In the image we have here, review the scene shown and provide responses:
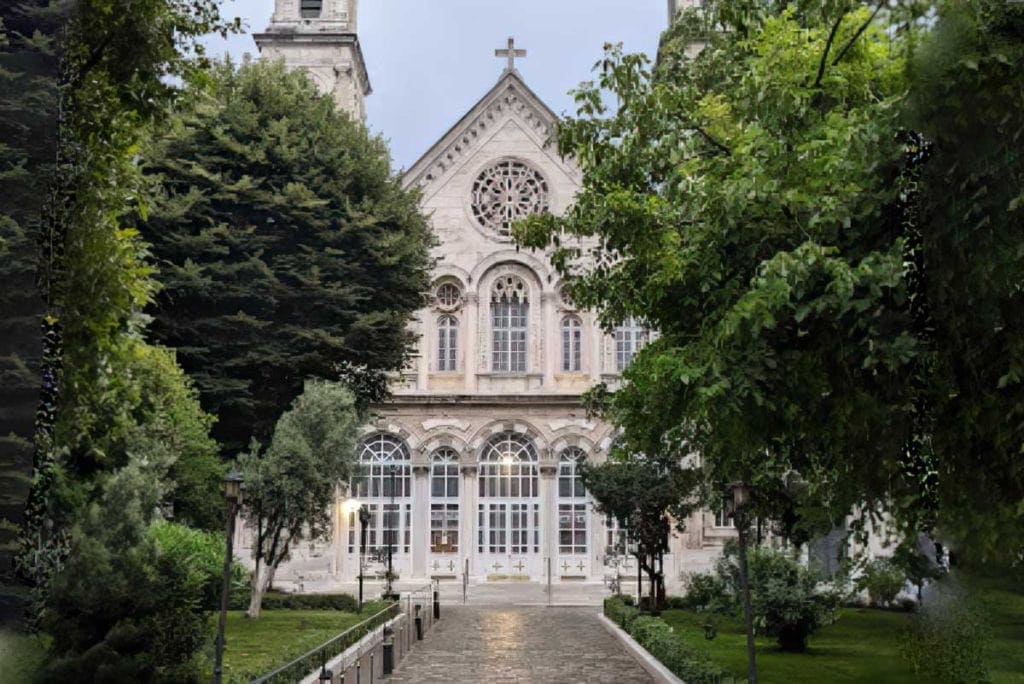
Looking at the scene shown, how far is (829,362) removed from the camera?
10258 mm

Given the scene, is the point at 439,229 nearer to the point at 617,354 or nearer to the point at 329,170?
the point at 617,354

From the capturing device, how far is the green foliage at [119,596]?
7.39 m

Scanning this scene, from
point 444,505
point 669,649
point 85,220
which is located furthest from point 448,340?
point 85,220

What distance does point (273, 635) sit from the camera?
2231cm

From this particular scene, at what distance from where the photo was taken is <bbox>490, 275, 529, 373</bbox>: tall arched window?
141 feet

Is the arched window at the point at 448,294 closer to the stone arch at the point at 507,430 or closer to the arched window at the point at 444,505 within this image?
the stone arch at the point at 507,430

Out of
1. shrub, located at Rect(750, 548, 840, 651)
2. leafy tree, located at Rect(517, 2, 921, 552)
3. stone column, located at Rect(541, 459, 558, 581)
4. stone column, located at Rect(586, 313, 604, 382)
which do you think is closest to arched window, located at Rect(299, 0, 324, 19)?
stone column, located at Rect(586, 313, 604, 382)

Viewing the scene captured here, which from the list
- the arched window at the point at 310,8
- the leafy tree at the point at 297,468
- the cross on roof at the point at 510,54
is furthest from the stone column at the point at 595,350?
the leafy tree at the point at 297,468

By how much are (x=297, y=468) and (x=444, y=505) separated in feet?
52.8

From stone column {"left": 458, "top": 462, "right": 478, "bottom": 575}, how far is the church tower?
46.4 feet

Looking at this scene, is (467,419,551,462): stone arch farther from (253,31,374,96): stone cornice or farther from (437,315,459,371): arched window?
(253,31,374,96): stone cornice

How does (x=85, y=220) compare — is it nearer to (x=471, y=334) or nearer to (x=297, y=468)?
(x=297, y=468)

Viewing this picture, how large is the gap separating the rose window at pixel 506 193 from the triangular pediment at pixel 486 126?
1.06 meters

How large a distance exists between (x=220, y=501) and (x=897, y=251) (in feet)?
59.3
